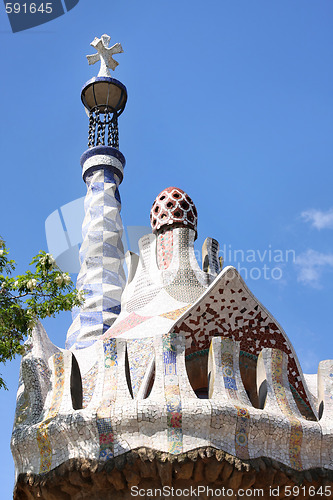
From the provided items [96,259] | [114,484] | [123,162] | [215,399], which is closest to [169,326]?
[215,399]

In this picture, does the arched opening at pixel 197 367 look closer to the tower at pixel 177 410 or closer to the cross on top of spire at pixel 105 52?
the tower at pixel 177 410

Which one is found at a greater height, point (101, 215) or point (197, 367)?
point (101, 215)

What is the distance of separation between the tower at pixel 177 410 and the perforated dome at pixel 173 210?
152 centimetres

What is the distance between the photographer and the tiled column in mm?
13180

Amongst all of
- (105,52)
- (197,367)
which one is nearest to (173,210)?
(197,367)

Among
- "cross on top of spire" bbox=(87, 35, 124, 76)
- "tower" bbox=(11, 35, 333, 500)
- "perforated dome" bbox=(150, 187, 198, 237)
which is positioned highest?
"cross on top of spire" bbox=(87, 35, 124, 76)

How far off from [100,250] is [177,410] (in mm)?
6880

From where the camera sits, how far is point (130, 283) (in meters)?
11.6

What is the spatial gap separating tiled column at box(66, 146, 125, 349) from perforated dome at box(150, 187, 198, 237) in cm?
223

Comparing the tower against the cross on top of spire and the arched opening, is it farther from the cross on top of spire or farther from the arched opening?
the cross on top of spire

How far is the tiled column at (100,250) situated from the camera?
1318cm

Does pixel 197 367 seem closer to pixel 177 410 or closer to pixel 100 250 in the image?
pixel 177 410

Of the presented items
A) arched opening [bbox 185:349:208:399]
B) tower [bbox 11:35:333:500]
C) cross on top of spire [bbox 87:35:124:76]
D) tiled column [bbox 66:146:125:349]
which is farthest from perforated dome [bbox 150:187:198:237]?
cross on top of spire [bbox 87:35:124:76]

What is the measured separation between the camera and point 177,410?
7.85 m
